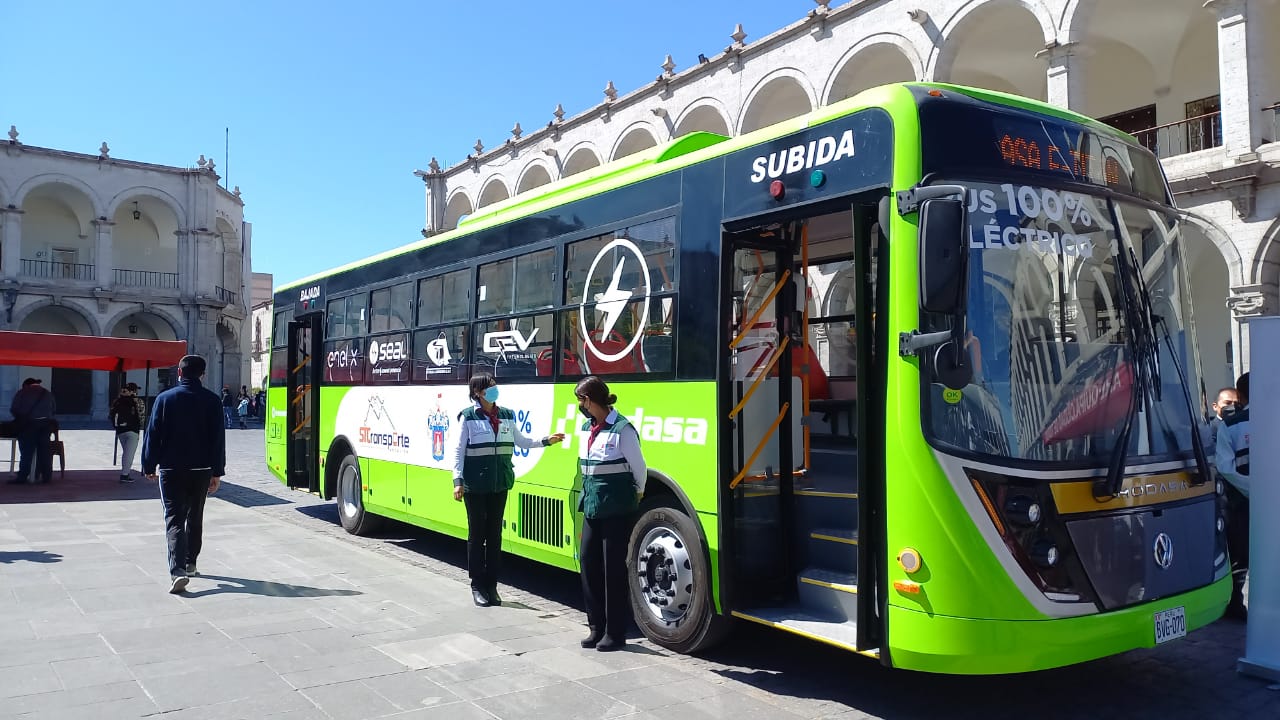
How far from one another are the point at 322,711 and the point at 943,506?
10.5 ft

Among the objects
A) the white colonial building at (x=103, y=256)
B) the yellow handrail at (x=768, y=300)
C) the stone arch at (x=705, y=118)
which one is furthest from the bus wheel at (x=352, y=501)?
the white colonial building at (x=103, y=256)

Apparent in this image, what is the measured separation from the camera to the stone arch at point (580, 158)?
91.4 feet

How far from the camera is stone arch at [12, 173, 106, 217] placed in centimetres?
3903

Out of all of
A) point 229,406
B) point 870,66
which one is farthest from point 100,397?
point 870,66

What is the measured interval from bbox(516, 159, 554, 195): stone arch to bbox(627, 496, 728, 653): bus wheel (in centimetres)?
2448

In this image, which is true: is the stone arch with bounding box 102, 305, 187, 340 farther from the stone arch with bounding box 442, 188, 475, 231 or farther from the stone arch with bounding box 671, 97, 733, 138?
the stone arch with bounding box 671, 97, 733, 138

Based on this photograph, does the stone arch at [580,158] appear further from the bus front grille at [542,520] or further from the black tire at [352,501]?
the bus front grille at [542,520]

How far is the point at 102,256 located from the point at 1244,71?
4216 centimetres

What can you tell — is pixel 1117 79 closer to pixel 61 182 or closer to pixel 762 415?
pixel 762 415

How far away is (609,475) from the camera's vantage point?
5.79 meters

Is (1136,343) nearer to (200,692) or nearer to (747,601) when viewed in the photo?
(747,601)

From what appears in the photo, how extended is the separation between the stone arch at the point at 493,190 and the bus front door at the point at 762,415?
88.3 ft

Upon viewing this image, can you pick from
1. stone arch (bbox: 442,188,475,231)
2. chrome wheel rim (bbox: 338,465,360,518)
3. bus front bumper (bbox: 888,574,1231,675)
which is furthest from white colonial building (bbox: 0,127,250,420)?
bus front bumper (bbox: 888,574,1231,675)

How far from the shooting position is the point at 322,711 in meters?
4.68
